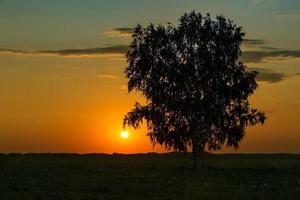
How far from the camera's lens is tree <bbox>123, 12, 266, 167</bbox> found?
7050 cm

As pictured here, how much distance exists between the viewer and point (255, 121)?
73.1 m

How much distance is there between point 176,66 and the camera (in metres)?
70.6

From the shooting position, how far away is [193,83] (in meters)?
70.5

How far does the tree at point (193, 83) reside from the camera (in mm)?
70500
